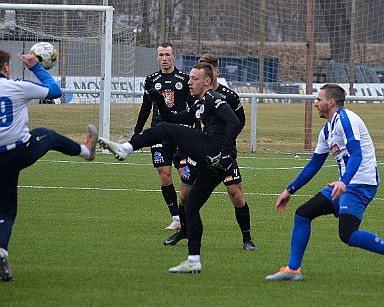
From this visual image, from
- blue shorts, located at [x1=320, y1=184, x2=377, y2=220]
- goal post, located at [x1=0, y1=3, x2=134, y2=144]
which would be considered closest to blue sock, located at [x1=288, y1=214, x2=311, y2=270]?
blue shorts, located at [x1=320, y1=184, x2=377, y2=220]

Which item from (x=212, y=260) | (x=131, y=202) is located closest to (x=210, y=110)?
(x=212, y=260)

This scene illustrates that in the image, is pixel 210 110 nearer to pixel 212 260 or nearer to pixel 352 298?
pixel 212 260

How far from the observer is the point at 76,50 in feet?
74.8

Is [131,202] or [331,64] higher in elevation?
[331,64]

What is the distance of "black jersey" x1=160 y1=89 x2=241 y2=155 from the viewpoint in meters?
8.16

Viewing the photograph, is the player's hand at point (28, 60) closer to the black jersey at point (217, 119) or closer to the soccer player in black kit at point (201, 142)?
the soccer player in black kit at point (201, 142)

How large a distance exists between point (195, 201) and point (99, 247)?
1665 millimetres

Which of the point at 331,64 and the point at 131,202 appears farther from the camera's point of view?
the point at 331,64

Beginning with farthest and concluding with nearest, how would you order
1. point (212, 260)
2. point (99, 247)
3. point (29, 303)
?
point (99, 247) < point (212, 260) < point (29, 303)

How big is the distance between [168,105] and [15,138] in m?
3.89

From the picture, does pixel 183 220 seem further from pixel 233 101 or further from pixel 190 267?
pixel 190 267

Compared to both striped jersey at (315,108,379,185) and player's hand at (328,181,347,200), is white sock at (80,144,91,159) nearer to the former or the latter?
striped jersey at (315,108,379,185)

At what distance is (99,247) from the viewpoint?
9578mm

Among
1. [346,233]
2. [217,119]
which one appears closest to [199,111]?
[217,119]
